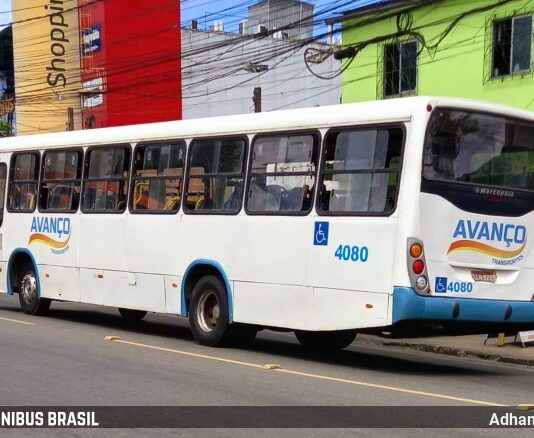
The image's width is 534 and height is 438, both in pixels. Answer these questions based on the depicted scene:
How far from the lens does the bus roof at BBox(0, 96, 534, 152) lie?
31.4 feet

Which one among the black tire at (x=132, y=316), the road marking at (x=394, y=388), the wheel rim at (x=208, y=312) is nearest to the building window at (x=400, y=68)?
the black tire at (x=132, y=316)

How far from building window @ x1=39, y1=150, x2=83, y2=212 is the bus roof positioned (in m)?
0.23

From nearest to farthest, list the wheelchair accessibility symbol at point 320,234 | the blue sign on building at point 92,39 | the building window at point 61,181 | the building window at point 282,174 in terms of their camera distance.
Answer: the wheelchair accessibility symbol at point 320,234
the building window at point 282,174
the building window at point 61,181
the blue sign on building at point 92,39

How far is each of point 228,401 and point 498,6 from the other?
46.8 ft

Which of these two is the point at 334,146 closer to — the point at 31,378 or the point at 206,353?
the point at 206,353

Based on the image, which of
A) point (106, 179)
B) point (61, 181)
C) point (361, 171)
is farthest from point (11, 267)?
point (361, 171)

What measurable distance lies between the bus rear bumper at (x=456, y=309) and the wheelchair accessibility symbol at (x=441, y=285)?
0.28 feet

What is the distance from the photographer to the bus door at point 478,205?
9.52 meters

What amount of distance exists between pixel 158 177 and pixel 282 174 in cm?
253

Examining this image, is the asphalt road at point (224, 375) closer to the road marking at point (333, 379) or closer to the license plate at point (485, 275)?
the road marking at point (333, 379)

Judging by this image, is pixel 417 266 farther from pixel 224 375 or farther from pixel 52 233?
pixel 52 233

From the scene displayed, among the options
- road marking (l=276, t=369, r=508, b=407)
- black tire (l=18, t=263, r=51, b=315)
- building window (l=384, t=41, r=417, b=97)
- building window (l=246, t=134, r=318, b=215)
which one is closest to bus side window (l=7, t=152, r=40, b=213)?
black tire (l=18, t=263, r=51, b=315)

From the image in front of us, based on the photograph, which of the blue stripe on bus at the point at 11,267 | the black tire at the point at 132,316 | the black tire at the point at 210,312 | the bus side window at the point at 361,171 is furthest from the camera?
the black tire at the point at 132,316

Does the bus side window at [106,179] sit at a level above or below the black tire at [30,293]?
above
